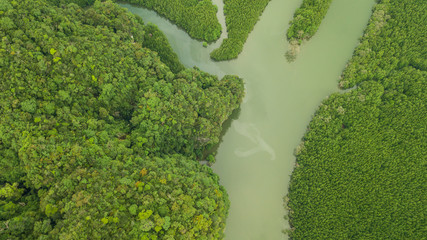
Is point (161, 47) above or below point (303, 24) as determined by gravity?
below

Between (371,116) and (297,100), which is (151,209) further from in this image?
(371,116)

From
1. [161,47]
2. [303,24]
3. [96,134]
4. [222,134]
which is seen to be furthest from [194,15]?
[96,134]

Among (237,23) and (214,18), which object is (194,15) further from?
(237,23)

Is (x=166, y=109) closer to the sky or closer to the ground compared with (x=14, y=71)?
closer to the sky

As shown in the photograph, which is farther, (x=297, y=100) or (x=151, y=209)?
(x=297, y=100)

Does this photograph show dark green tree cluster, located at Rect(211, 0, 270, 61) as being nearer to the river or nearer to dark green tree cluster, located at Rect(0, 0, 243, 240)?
the river

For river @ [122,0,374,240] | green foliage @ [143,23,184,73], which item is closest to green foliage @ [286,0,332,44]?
river @ [122,0,374,240]

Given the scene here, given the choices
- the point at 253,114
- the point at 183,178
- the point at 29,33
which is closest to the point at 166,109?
the point at 183,178
